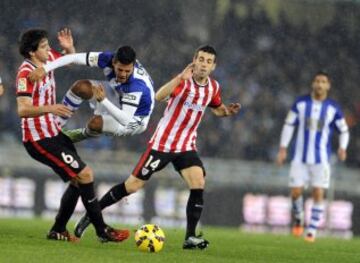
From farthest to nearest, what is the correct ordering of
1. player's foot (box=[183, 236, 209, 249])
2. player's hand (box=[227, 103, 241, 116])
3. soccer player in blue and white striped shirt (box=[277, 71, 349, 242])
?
soccer player in blue and white striped shirt (box=[277, 71, 349, 242]) < player's hand (box=[227, 103, 241, 116]) < player's foot (box=[183, 236, 209, 249])

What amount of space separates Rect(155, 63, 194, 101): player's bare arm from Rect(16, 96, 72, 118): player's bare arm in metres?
1.07

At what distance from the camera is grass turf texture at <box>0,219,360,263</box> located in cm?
880

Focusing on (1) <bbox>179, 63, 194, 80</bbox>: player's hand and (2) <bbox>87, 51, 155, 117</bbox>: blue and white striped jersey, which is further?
(2) <bbox>87, 51, 155, 117</bbox>: blue and white striped jersey

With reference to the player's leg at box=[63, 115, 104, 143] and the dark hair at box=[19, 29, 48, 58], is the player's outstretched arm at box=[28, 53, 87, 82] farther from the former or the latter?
the player's leg at box=[63, 115, 104, 143]

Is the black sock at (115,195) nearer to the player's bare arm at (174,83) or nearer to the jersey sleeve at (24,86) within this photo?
the player's bare arm at (174,83)

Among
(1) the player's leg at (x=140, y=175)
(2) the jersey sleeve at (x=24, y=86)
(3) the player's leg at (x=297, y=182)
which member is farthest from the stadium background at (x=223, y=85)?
(2) the jersey sleeve at (x=24, y=86)

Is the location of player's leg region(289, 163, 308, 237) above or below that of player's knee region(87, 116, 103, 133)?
below

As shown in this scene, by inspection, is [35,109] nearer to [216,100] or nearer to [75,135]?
[75,135]

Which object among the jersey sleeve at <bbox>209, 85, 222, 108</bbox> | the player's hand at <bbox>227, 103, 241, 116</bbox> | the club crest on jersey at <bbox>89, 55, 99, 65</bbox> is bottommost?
the player's hand at <bbox>227, 103, 241, 116</bbox>

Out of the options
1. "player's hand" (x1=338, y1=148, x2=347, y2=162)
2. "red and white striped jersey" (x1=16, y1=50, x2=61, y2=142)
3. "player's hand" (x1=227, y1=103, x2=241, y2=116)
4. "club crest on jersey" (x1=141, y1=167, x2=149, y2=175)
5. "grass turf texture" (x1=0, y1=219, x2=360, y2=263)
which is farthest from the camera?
"player's hand" (x1=338, y1=148, x2=347, y2=162)

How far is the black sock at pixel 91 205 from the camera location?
33.1 ft

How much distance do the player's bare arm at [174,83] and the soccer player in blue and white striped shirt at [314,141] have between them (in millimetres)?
4779

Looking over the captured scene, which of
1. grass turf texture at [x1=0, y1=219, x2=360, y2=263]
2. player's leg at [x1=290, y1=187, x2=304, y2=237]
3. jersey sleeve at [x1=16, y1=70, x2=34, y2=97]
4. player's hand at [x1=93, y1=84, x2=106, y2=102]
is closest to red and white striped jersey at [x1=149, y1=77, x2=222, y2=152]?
grass turf texture at [x1=0, y1=219, x2=360, y2=263]

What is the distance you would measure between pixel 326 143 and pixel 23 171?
195 inches
